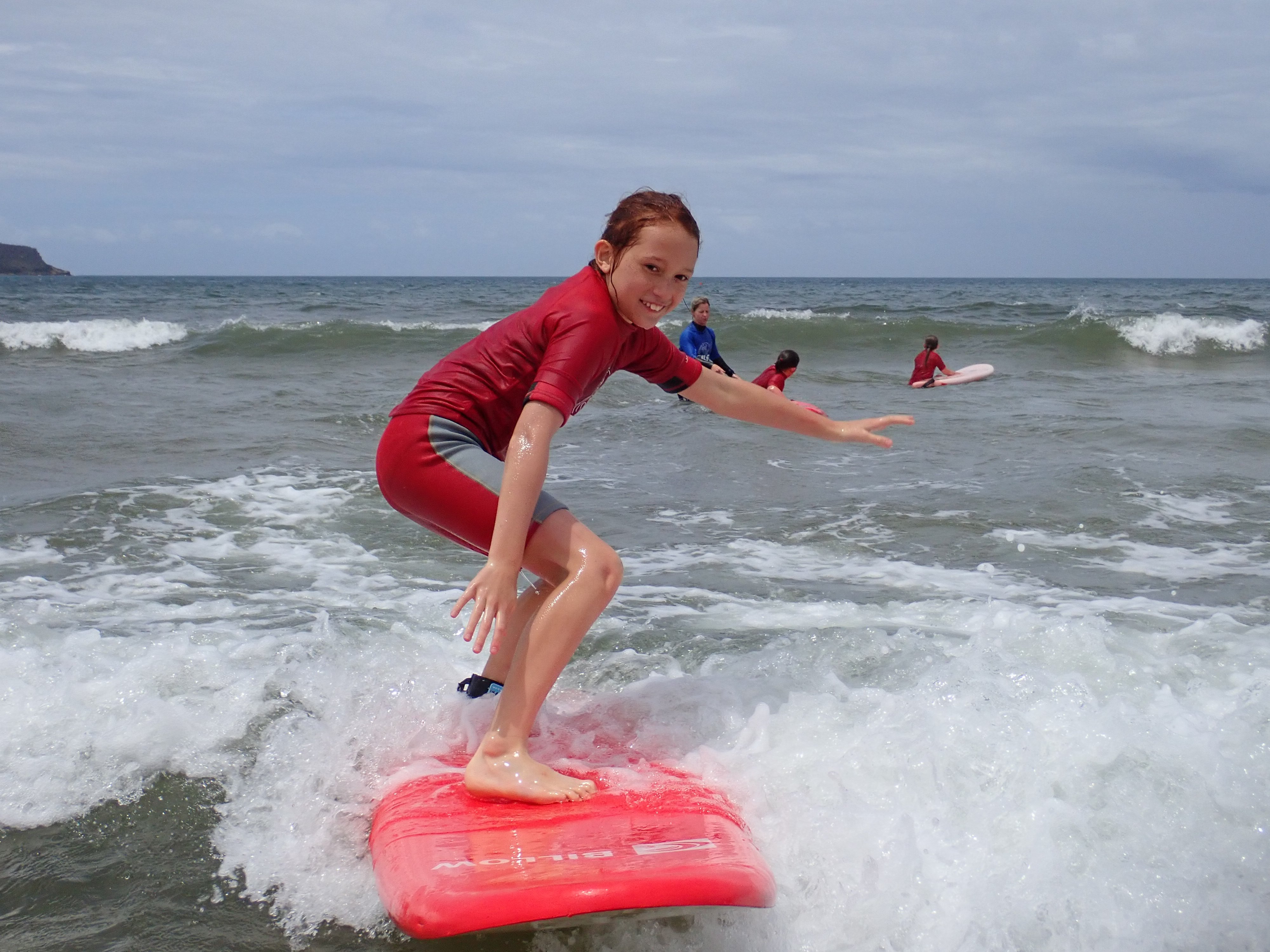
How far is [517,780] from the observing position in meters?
2.56

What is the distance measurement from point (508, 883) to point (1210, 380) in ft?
54.5

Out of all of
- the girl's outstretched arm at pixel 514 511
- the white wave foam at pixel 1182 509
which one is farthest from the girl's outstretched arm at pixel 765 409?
the white wave foam at pixel 1182 509

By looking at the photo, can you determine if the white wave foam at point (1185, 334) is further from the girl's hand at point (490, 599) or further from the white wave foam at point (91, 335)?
the girl's hand at point (490, 599)

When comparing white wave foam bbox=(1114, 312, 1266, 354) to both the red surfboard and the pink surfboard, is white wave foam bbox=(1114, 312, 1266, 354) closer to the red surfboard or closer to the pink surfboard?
the pink surfboard

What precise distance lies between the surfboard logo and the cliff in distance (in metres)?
112

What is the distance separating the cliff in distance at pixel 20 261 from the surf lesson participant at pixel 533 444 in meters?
111

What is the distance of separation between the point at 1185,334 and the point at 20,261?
104 m

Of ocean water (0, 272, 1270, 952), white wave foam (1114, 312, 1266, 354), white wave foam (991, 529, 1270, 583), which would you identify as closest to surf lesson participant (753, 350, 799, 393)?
ocean water (0, 272, 1270, 952)

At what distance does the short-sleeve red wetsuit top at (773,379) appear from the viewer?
12039mm

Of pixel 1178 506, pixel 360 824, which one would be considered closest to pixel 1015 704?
pixel 360 824

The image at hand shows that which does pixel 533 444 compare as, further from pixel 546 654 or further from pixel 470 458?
pixel 546 654

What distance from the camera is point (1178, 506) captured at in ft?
21.6

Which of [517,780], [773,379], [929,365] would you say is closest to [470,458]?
[517,780]

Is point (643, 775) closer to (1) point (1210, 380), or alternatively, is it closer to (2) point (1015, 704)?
(2) point (1015, 704)
